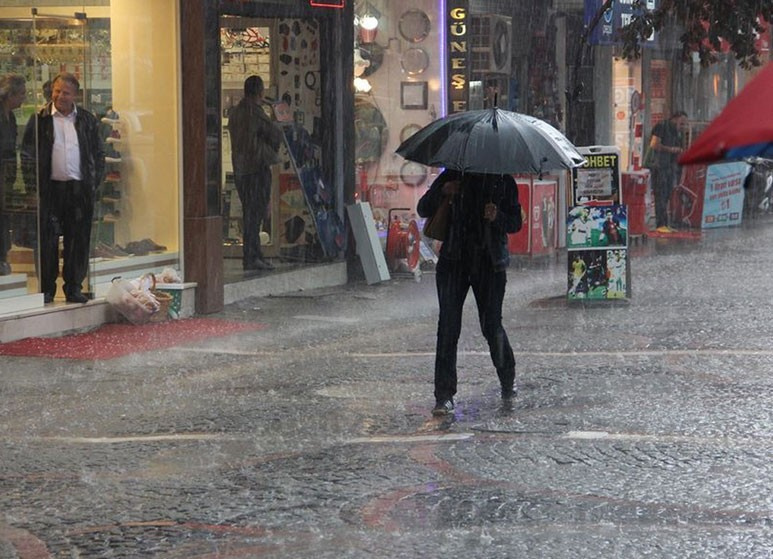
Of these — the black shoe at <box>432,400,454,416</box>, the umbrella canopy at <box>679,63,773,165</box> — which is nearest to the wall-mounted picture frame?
the black shoe at <box>432,400,454,416</box>

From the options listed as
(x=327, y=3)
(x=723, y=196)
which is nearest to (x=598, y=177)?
(x=327, y=3)

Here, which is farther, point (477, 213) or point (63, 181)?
point (63, 181)

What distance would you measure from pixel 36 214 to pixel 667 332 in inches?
230

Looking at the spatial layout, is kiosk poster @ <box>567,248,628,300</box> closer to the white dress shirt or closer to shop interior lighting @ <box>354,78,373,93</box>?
shop interior lighting @ <box>354,78,373,93</box>

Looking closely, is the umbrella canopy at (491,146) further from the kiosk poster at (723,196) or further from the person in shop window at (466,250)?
the kiosk poster at (723,196)

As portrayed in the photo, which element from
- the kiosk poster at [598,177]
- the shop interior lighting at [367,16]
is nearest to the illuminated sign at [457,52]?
the shop interior lighting at [367,16]

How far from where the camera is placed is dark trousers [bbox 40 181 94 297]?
42.6 ft

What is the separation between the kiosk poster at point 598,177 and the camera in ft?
47.8

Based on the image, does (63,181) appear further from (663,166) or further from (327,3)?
(663,166)

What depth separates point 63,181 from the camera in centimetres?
1305

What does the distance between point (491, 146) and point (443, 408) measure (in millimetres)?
1679

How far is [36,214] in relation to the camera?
42.4ft

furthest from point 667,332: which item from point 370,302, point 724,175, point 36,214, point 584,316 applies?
point 724,175

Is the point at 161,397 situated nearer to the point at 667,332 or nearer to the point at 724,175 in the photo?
the point at 667,332
